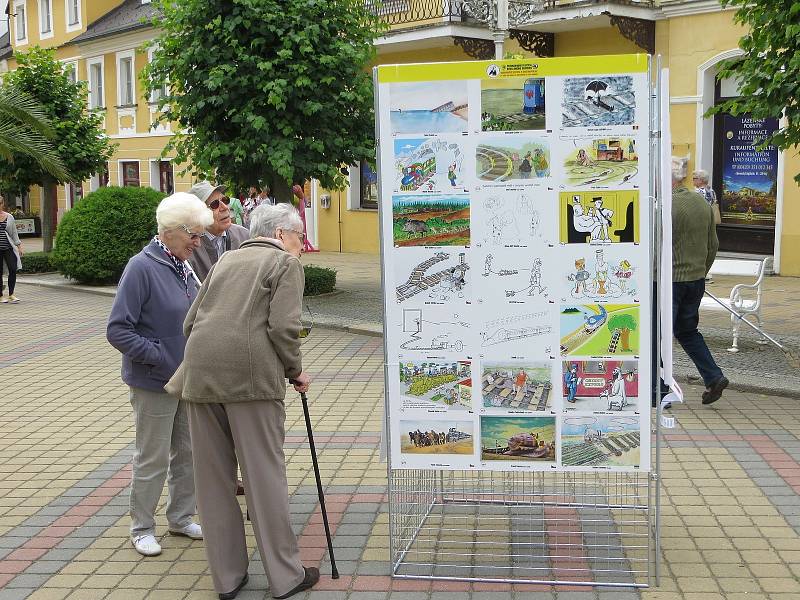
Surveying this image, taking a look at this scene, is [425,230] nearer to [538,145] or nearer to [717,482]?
[538,145]

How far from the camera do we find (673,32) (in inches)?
694

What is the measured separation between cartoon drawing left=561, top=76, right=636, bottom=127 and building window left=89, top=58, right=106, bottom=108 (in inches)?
1304

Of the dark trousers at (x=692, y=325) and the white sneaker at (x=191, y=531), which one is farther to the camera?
the dark trousers at (x=692, y=325)

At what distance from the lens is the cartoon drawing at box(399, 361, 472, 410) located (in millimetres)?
4309

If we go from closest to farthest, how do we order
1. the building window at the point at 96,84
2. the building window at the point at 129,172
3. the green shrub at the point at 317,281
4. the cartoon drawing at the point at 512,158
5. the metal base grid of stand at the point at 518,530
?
the cartoon drawing at the point at 512,158, the metal base grid of stand at the point at 518,530, the green shrub at the point at 317,281, the building window at the point at 129,172, the building window at the point at 96,84

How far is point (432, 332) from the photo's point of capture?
14.1 ft

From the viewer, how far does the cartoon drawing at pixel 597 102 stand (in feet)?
13.3

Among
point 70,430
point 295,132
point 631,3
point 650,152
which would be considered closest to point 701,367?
point 650,152

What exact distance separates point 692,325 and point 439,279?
13.0ft

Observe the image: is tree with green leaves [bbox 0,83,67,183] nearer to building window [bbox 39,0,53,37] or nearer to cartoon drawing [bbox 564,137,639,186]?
cartoon drawing [bbox 564,137,639,186]

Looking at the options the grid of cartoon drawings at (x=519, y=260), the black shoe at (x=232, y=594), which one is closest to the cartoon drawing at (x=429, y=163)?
the grid of cartoon drawings at (x=519, y=260)

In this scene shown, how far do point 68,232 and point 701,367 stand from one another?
509 inches

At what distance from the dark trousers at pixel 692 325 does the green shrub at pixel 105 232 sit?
11.4m

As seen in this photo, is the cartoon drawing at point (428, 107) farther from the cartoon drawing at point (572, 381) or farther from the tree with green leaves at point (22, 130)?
the tree with green leaves at point (22, 130)
